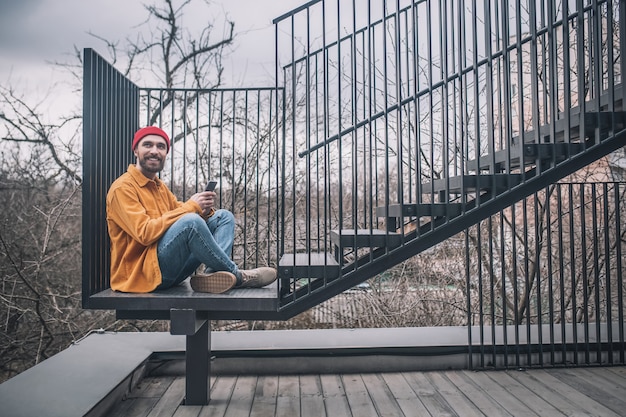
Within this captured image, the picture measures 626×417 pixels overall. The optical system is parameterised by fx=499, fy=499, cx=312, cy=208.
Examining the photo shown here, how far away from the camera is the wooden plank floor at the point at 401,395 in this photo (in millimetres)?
2615

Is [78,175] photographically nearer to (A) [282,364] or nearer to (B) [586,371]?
(A) [282,364]

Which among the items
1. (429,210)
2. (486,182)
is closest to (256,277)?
(429,210)

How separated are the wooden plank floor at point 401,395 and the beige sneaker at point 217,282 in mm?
656

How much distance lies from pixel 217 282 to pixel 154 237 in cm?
38

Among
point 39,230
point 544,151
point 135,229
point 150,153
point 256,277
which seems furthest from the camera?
point 39,230

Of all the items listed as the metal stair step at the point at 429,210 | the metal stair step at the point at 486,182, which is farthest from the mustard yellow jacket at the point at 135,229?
the metal stair step at the point at 486,182

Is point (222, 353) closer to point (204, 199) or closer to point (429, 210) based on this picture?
point (204, 199)

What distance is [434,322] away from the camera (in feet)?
17.0

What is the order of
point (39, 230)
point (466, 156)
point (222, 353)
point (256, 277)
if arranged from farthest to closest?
point (39, 230)
point (222, 353)
point (466, 156)
point (256, 277)

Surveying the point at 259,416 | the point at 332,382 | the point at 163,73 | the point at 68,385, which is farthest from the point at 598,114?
the point at 163,73

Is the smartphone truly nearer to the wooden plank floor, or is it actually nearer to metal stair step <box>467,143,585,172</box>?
the wooden plank floor

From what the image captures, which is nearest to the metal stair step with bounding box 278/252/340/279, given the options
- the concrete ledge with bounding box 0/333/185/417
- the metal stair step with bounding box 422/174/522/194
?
the metal stair step with bounding box 422/174/522/194

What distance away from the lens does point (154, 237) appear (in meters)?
2.46

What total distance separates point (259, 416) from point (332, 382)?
0.67 m
